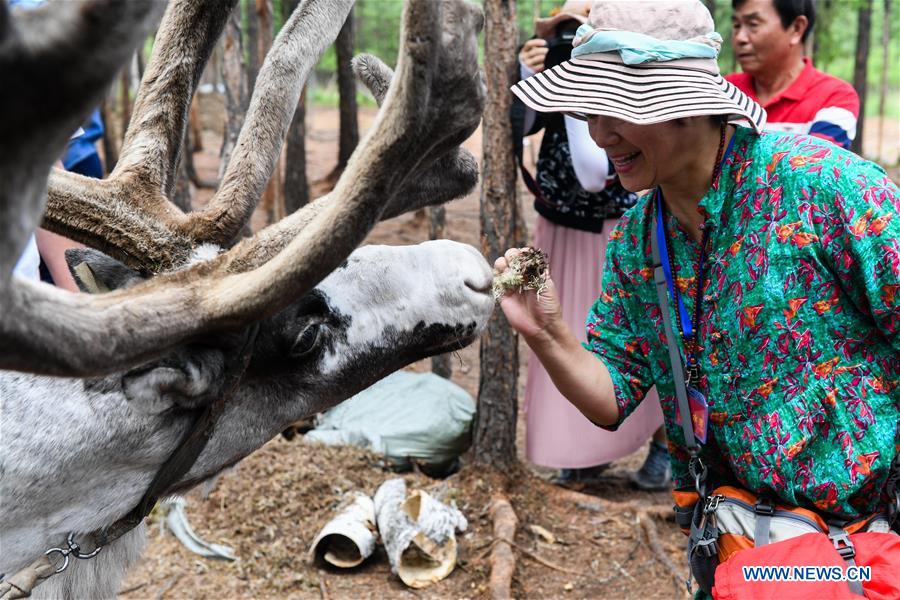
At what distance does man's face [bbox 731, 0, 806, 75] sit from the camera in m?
3.99

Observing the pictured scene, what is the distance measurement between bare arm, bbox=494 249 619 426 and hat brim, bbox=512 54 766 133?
402 mm

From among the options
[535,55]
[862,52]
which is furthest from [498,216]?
[862,52]

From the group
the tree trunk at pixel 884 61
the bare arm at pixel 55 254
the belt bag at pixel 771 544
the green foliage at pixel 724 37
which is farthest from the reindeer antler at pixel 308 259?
the tree trunk at pixel 884 61

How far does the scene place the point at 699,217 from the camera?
2170 millimetres

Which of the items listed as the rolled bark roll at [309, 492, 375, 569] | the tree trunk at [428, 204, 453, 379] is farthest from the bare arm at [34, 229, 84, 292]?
the tree trunk at [428, 204, 453, 379]

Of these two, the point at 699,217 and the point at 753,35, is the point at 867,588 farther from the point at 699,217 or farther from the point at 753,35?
the point at 753,35

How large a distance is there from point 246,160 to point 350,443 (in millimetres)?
2661

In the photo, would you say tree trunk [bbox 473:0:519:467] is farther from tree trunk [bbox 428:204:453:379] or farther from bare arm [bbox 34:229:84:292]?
bare arm [bbox 34:229:84:292]

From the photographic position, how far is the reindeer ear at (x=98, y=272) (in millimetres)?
1927

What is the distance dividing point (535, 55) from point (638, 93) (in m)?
2.01

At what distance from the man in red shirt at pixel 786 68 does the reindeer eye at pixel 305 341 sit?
2628mm

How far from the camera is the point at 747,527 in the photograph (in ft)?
6.77

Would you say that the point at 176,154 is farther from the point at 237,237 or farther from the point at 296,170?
the point at 296,170

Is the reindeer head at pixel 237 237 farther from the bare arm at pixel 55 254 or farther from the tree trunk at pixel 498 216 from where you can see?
the tree trunk at pixel 498 216
